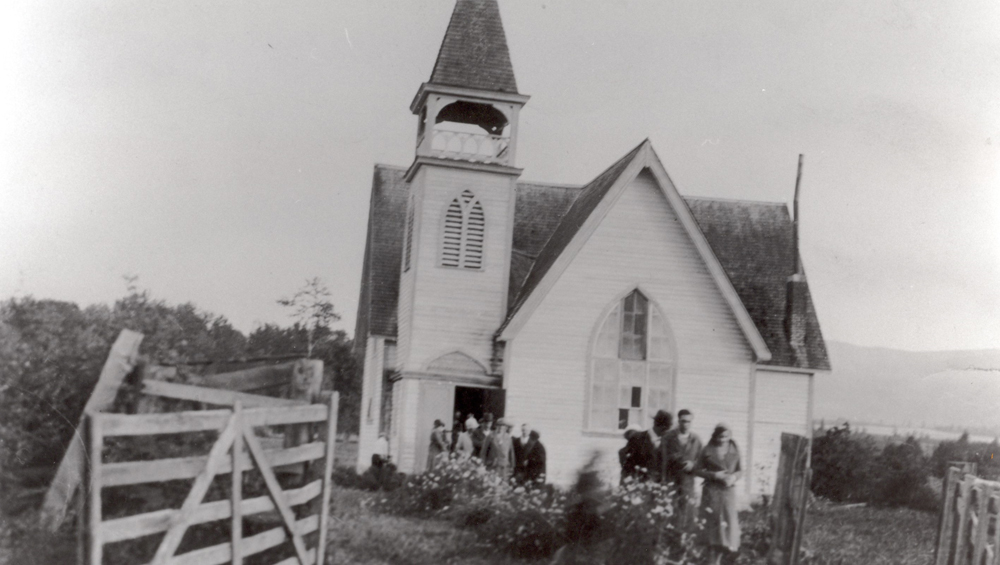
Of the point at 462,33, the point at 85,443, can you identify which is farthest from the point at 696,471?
the point at 462,33

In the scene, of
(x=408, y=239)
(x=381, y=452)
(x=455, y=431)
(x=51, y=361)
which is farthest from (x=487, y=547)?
(x=408, y=239)

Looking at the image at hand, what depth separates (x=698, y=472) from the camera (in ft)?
33.0

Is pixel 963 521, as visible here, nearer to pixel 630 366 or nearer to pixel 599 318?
pixel 630 366

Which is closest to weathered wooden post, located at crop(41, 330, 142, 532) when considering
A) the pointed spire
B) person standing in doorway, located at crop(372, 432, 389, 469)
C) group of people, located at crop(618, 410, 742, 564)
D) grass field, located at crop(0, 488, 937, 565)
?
grass field, located at crop(0, 488, 937, 565)

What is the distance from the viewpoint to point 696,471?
399 inches

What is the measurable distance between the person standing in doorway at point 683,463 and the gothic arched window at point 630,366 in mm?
4009

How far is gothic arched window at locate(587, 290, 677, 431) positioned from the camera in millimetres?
14914

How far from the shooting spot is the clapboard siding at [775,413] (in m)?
16.3

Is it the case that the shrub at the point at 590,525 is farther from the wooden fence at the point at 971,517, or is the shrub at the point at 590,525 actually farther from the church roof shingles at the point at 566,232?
the church roof shingles at the point at 566,232

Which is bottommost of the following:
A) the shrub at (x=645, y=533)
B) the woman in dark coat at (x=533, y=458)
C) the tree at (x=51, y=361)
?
the shrub at (x=645, y=533)

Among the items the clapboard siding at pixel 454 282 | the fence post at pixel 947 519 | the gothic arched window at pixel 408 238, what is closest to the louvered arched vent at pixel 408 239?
the gothic arched window at pixel 408 238

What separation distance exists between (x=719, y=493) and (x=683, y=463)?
0.77 metres

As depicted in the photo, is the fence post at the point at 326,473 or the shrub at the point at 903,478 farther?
the shrub at the point at 903,478

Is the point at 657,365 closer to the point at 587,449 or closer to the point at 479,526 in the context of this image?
the point at 587,449
